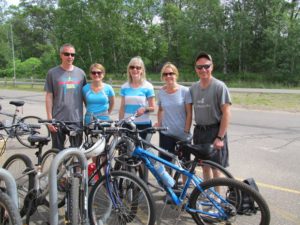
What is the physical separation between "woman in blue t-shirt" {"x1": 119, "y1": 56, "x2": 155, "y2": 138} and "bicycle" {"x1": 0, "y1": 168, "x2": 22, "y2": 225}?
6.68ft

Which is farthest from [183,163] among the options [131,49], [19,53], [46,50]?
[19,53]

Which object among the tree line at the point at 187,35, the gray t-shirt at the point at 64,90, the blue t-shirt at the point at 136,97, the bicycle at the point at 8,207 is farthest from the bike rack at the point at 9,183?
the tree line at the point at 187,35

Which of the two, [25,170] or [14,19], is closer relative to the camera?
[25,170]

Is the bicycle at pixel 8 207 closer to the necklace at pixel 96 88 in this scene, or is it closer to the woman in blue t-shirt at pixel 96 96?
the woman in blue t-shirt at pixel 96 96

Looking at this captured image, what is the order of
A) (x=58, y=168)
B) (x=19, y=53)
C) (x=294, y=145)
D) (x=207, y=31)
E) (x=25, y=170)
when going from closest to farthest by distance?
(x=58, y=168) < (x=25, y=170) < (x=294, y=145) < (x=207, y=31) < (x=19, y=53)

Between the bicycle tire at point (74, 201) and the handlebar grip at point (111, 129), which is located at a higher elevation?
the handlebar grip at point (111, 129)

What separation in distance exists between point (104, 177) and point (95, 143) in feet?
1.14

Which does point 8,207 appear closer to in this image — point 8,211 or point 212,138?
point 8,211

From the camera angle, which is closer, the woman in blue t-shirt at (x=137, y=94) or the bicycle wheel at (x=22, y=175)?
the bicycle wheel at (x=22, y=175)

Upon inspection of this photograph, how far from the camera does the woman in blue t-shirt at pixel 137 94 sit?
4.71 meters

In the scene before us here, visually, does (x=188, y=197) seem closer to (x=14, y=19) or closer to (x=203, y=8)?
(x=203, y=8)

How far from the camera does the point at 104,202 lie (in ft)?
12.1

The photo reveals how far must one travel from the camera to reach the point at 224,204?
3.59 meters

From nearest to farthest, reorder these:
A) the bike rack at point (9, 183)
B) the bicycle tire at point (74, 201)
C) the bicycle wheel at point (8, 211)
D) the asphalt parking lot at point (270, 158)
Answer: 1. the bicycle wheel at point (8, 211)
2. the bike rack at point (9, 183)
3. the bicycle tire at point (74, 201)
4. the asphalt parking lot at point (270, 158)
